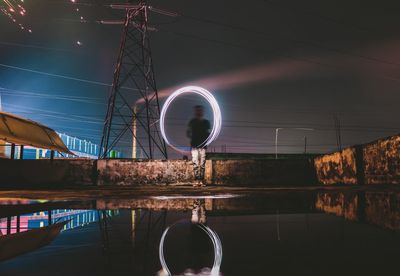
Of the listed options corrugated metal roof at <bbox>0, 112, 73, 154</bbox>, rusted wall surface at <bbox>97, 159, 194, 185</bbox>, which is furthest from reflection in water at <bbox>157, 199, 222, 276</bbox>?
corrugated metal roof at <bbox>0, 112, 73, 154</bbox>

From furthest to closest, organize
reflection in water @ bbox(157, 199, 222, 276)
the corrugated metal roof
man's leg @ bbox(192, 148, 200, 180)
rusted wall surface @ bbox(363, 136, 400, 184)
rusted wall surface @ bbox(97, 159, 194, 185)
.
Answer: the corrugated metal roof → rusted wall surface @ bbox(97, 159, 194, 185) → man's leg @ bbox(192, 148, 200, 180) → rusted wall surface @ bbox(363, 136, 400, 184) → reflection in water @ bbox(157, 199, 222, 276)

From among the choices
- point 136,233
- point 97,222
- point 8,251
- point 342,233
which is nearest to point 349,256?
point 342,233

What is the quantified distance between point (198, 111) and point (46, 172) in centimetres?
619

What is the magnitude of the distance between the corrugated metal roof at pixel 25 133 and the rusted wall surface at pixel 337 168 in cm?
1182

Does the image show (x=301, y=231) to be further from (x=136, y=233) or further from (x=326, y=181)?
(x=326, y=181)

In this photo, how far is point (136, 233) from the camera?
2330 mm

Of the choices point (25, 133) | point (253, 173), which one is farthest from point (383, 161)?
point (25, 133)

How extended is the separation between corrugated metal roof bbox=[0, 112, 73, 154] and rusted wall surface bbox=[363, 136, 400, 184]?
12.5 meters

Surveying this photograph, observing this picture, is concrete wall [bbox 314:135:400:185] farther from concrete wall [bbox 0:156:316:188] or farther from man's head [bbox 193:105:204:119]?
man's head [bbox 193:105:204:119]

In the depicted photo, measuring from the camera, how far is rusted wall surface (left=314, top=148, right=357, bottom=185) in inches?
379

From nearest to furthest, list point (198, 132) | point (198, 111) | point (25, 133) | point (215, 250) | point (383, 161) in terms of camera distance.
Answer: point (215, 250) → point (383, 161) → point (198, 111) → point (198, 132) → point (25, 133)

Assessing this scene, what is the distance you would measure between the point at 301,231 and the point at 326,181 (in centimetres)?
983

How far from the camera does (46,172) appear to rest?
37.7 feet

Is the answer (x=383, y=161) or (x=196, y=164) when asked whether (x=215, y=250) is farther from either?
(x=196, y=164)
